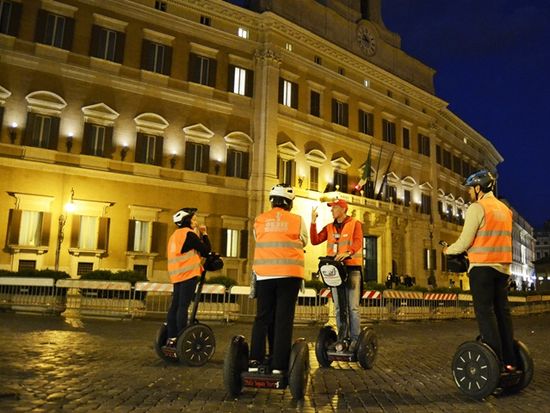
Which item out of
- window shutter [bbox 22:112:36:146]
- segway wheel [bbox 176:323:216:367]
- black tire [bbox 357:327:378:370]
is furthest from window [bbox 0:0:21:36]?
black tire [bbox 357:327:378:370]

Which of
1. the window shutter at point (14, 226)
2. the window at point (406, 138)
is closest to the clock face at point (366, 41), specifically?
the window at point (406, 138)

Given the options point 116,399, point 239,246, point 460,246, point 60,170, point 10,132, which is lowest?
point 116,399

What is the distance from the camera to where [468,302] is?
20844 millimetres

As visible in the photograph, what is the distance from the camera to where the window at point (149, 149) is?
23.0 m

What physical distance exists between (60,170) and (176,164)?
5.20 meters

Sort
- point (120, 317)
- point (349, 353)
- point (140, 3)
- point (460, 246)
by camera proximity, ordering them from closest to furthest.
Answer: point (460, 246) → point (349, 353) → point (120, 317) → point (140, 3)

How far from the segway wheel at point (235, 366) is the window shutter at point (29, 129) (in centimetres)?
1873

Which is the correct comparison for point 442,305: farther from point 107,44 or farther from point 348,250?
point 107,44

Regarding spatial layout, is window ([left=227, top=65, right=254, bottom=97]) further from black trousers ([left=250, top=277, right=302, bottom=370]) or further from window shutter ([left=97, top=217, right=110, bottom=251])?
black trousers ([left=250, top=277, right=302, bottom=370])

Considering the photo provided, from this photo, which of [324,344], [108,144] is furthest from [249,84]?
[324,344]

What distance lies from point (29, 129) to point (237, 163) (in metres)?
9.63

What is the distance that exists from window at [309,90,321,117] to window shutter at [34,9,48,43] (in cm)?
1418

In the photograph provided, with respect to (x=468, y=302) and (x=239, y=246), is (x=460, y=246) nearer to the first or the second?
(x=468, y=302)

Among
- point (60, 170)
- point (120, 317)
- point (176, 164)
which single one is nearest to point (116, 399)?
point (120, 317)
